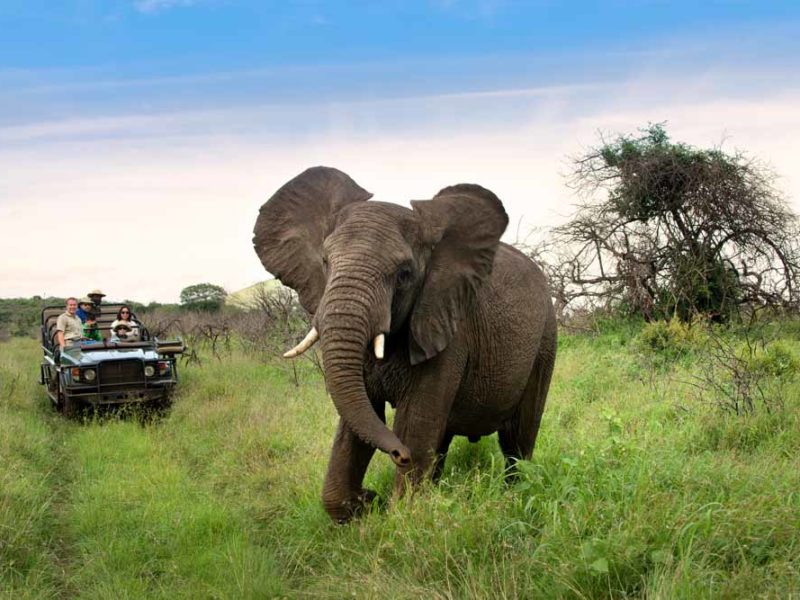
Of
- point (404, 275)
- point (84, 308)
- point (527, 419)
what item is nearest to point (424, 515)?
point (404, 275)

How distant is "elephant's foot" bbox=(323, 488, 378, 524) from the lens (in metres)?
5.52

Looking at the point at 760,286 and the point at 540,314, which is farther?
the point at 760,286

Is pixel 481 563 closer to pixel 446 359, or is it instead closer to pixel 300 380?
pixel 446 359

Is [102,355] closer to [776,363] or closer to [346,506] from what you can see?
[346,506]

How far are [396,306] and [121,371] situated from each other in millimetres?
8460

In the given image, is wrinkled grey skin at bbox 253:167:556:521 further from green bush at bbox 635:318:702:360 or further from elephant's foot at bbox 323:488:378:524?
green bush at bbox 635:318:702:360

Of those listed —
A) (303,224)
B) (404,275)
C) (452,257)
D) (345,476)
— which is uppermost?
(303,224)

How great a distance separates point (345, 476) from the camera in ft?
18.0

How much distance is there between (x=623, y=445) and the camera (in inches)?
243

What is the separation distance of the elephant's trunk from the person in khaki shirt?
31.7 ft

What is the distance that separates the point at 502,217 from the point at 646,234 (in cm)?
1482

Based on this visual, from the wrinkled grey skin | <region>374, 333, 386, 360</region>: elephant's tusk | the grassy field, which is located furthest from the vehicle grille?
<region>374, 333, 386, 360</region>: elephant's tusk

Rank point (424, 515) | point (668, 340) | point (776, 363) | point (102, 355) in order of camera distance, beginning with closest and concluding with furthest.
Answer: point (424, 515)
point (776, 363)
point (102, 355)
point (668, 340)

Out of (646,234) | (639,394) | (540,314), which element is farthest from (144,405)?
A: (646,234)
